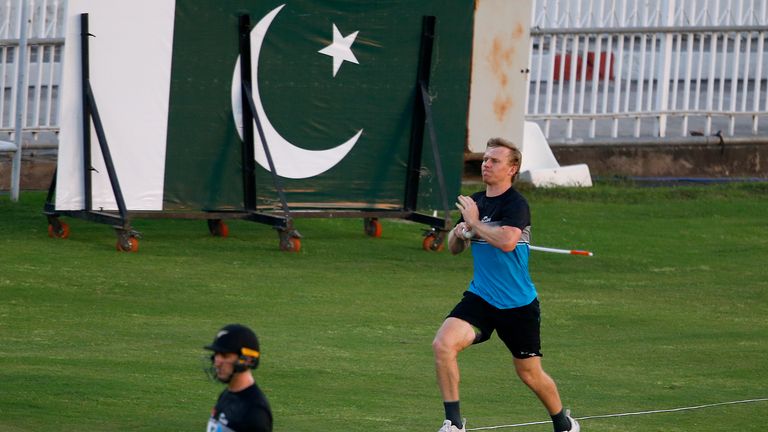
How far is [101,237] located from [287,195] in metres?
Result: 2.16

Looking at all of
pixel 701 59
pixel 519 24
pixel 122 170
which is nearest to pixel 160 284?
pixel 122 170

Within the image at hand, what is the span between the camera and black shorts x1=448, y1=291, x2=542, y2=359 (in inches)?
364

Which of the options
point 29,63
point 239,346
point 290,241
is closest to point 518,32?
point 290,241

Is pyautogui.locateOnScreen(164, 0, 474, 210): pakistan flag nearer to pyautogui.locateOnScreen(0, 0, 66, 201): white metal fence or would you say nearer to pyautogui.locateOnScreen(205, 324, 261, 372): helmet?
pyautogui.locateOnScreen(0, 0, 66, 201): white metal fence

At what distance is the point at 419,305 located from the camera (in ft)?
47.6

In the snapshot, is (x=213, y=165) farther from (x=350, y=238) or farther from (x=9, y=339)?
(x=9, y=339)

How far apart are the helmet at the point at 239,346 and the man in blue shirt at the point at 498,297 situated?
10.6 ft

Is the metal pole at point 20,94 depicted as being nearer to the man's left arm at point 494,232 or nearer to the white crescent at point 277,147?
the white crescent at point 277,147

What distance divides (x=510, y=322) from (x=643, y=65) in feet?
48.5

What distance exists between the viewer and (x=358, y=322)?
13477 mm

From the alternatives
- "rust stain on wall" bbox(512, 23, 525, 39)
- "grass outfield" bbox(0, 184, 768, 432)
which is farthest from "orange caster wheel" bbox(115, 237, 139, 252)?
"rust stain on wall" bbox(512, 23, 525, 39)

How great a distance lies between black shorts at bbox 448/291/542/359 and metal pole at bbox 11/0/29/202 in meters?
10.4

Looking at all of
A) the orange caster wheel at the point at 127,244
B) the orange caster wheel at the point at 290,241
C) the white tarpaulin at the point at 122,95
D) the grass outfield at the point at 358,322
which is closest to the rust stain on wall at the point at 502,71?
the grass outfield at the point at 358,322

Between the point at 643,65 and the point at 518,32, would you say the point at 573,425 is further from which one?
the point at 643,65
